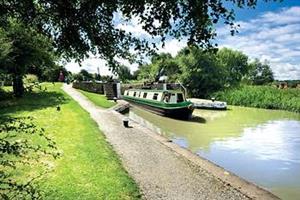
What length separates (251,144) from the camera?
17578mm

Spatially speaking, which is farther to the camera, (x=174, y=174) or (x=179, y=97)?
(x=179, y=97)

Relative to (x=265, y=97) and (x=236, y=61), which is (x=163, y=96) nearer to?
(x=265, y=97)

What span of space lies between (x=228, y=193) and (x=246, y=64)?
83.8m

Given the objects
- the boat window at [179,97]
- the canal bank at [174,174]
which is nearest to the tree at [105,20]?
the canal bank at [174,174]

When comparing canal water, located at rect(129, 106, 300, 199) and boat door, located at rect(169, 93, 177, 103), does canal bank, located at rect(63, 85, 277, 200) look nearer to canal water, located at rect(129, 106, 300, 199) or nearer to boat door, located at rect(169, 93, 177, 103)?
canal water, located at rect(129, 106, 300, 199)

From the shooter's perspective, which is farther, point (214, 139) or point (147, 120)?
point (147, 120)

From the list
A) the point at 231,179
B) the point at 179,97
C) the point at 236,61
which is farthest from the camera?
the point at 236,61

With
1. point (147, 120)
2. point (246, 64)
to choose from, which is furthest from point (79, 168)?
point (246, 64)

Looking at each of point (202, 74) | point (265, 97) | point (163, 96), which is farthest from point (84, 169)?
point (202, 74)

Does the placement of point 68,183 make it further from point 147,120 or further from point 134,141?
point 147,120

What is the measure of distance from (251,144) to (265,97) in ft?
74.7

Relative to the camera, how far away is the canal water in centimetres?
1198

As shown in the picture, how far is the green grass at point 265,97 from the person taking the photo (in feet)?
118

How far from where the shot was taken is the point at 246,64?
89125 millimetres
